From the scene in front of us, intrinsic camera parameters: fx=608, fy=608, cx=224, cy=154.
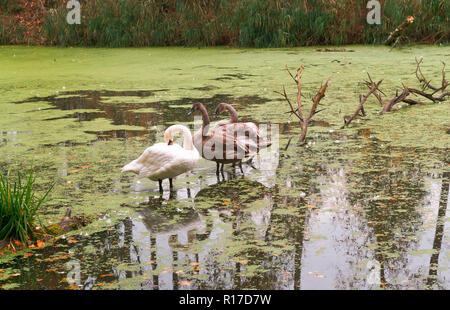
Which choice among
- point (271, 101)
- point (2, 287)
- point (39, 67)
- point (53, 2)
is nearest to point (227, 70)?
point (271, 101)

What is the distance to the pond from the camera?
282cm

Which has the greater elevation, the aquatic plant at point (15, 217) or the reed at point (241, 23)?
the reed at point (241, 23)

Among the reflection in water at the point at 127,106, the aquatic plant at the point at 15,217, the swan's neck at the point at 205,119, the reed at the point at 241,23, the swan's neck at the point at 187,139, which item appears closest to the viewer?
the aquatic plant at the point at 15,217

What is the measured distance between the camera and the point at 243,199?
12.7ft

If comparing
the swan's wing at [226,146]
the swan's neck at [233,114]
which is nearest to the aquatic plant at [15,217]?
the swan's wing at [226,146]

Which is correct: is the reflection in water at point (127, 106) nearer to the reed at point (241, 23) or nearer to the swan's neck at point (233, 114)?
the swan's neck at point (233, 114)


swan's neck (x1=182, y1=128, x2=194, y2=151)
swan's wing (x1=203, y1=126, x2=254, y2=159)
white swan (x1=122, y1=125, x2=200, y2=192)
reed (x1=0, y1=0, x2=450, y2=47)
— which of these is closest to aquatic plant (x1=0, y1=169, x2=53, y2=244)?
white swan (x1=122, y1=125, x2=200, y2=192)

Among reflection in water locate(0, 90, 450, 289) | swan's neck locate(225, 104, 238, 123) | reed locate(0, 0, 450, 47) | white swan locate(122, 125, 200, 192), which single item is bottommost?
reflection in water locate(0, 90, 450, 289)

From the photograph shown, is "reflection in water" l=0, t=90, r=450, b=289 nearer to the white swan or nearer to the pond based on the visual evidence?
the pond

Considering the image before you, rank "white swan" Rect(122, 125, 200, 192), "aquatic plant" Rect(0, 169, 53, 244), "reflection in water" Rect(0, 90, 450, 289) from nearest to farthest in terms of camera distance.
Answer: "reflection in water" Rect(0, 90, 450, 289) < "aquatic plant" Rect(0, 169, 53, 244) < "white swan" Rect(122, 125, 200, 192)

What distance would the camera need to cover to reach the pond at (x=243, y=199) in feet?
9.25

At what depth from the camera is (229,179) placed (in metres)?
4.36

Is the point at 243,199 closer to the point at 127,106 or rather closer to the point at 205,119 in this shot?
the point at 205,119
